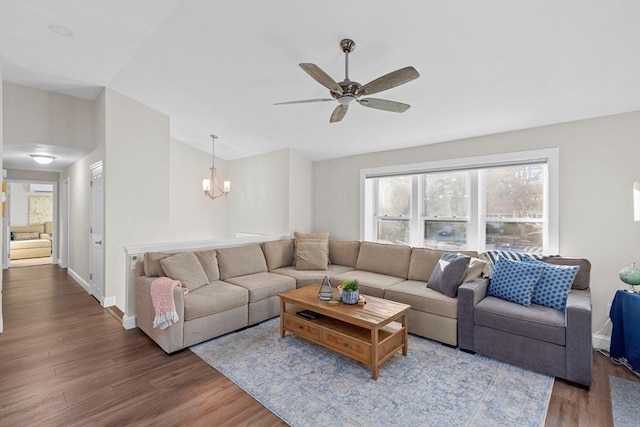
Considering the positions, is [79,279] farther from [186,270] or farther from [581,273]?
[581,273]

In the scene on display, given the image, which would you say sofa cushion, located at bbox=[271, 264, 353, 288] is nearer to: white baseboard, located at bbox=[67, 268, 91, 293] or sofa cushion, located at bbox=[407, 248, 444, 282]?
sofa cushion, located at bbox=[407, 248, 444, 282]

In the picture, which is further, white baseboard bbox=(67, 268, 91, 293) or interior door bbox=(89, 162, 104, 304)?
white baseboard bbox=(67, 268, 91, 293)

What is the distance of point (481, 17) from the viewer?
209 centimetres

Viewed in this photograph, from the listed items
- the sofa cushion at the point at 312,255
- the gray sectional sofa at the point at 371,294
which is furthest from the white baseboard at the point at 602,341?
the sofa cushion at the point at 312,255

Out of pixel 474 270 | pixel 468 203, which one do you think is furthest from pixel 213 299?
pixel 468 203

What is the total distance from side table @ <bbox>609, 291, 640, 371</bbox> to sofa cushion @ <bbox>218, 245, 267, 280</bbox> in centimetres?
386

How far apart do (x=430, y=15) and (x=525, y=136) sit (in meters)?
2.18

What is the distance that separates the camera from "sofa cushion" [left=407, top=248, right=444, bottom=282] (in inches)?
151

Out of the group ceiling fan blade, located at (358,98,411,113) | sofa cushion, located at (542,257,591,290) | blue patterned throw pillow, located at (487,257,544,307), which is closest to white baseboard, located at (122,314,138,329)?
ceiling fan blade, located at (358,98,411,113)

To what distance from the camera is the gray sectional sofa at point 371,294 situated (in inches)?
101

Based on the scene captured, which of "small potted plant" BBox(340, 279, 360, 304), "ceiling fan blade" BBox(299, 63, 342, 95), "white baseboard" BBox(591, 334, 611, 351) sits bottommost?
"white baseboard" BBox(591, 334, 611, 351)

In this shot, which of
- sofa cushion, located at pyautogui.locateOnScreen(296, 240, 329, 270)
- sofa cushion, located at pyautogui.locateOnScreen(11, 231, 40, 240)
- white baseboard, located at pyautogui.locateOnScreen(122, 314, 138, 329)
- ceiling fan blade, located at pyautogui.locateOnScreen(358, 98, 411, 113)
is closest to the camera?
ceiling fan blade, located at pyautogui.locateOnScreen(358, 98, 411, 113)

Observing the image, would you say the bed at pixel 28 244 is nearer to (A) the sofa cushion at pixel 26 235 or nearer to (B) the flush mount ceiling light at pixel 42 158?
(A) the sofa cushion at pixel 26 235

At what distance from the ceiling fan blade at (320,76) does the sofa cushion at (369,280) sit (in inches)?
91.5
